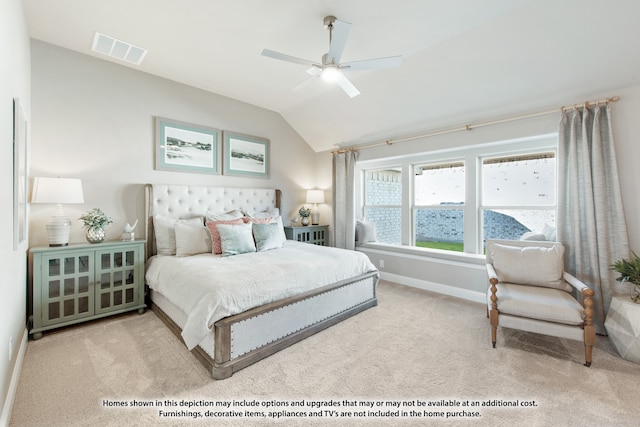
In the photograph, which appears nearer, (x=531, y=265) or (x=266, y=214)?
(x=531, y=265)

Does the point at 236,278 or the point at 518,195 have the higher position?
the point at 518,195

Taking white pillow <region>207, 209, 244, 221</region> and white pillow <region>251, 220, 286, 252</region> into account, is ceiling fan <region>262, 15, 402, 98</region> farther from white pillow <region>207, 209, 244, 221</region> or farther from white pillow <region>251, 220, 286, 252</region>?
white pillow <region>207, 209, 244, 221</region>

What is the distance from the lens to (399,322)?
289 cm

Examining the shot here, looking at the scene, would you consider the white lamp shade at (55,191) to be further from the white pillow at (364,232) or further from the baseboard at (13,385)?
the white pillow at (364,232)

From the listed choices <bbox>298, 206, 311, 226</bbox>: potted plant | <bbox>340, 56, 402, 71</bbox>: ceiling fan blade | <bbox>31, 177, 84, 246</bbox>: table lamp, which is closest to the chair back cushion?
<bbox>340, 56, 402, 71</bbox>: ceiling fan blade

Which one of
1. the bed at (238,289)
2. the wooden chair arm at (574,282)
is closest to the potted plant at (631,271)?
the wooden chair arm at (574,282)

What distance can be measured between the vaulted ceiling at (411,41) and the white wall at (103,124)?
204 millimetres

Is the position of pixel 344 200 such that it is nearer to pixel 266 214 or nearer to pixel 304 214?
pixel 304 214

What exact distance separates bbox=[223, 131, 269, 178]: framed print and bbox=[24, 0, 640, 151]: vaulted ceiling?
0.87 meters

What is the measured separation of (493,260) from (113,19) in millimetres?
Result: 4396

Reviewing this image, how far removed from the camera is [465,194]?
3.89m

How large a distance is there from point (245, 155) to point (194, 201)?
44.9 inches

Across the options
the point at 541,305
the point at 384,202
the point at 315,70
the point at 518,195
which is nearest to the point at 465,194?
the point at 518,195

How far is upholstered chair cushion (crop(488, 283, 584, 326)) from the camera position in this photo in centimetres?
213
